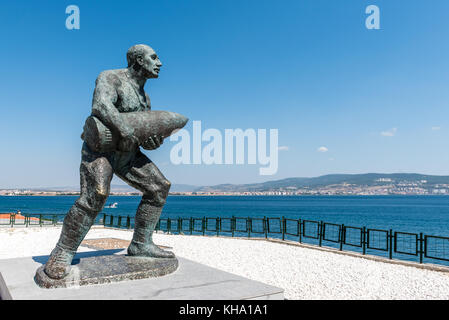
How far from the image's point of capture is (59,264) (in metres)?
4.61

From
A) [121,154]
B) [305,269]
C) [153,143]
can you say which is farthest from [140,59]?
[305,269]

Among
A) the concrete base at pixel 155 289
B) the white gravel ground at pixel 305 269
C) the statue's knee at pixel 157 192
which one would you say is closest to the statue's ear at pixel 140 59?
the statue's knee at pixel 157 192

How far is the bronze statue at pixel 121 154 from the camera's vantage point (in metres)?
4.75

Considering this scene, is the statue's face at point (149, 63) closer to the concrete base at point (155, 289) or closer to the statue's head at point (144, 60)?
the statue's head at point (144, 60)

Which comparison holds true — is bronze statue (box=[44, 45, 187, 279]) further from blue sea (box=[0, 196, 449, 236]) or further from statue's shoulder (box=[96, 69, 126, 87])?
blue sea (box=[0, 196, 449, 236])

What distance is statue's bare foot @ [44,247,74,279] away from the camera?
4.54 m

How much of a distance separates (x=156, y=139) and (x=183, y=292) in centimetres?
214

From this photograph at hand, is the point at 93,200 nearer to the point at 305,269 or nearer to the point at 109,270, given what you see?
the point at 109,270

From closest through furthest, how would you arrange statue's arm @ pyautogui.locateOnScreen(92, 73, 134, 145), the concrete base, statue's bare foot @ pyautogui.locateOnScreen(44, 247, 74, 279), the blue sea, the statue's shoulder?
the concrete base, statue's bare foot @ pyautogui.locateOnScreen(44, 247, 74, 279), statue's arm @ pyautogui.locateOnScreen(92, 73, 134, 145), the statue's shoulder, the blue sea

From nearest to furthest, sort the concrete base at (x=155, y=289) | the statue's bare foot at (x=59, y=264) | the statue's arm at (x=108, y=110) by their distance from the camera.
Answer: the concrete base at (x=155, y=289), the statue's bare foot at (x=59, y=264), the statue's arm at (x=108, y=110)

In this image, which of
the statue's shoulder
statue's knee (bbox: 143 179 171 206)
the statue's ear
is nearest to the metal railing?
statue's knee (bbox: 143 179 171 206)

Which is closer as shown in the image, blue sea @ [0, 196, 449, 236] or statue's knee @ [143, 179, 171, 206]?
statue's knee @ [143, 179, 171, 206]

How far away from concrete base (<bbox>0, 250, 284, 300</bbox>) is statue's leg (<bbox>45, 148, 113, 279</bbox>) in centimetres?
40
